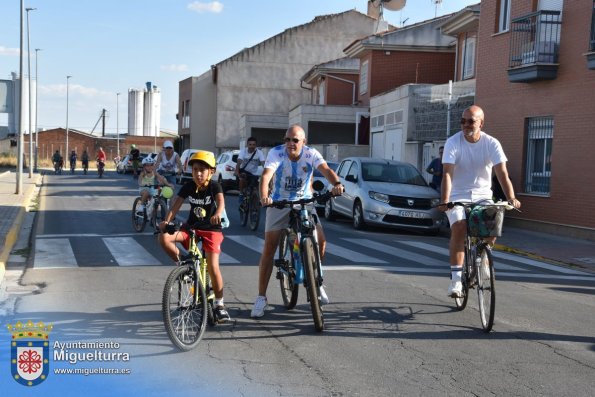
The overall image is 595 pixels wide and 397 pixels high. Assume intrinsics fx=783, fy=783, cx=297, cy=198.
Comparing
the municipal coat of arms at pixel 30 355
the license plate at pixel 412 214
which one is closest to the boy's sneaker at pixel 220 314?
the municipal coat of arms at pixel 30 355

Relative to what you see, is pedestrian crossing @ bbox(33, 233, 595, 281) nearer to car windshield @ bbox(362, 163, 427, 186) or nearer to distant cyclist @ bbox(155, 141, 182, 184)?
distant cyclist @ bbox(155, 141, 182, 184)

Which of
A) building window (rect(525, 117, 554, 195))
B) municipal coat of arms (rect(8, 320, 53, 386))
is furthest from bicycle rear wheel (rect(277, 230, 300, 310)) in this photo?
building window (rect(525, 117, 554, 195))

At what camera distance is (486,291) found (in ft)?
22.7

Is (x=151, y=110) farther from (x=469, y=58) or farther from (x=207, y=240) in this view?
(x=207, y=240)

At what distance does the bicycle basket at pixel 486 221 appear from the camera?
6.91m

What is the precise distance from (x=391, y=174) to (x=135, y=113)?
93545mm

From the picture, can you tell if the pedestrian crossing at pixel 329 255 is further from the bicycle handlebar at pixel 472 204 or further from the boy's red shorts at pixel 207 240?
the boy's red shorts at pixel 207 240

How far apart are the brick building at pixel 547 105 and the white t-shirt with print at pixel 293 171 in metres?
10.9

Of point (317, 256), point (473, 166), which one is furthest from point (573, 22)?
point (317, 256)

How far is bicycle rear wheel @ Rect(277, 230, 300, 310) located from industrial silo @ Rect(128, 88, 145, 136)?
102 m

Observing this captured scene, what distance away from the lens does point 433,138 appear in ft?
80.1

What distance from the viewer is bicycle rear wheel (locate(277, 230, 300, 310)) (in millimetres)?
7105

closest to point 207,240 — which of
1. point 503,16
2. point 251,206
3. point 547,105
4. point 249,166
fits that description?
point 251,206

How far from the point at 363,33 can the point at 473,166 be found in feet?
164
